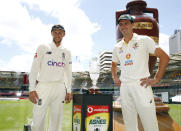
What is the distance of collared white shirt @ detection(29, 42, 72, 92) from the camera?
2062mm

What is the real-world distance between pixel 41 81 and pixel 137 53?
3.67ft

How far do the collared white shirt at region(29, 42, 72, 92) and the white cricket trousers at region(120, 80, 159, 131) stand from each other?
2.25 feet

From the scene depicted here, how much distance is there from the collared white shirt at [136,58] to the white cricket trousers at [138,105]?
0.29 feet

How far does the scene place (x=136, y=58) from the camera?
1.91 metres

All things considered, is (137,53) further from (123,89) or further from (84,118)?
(84,118)

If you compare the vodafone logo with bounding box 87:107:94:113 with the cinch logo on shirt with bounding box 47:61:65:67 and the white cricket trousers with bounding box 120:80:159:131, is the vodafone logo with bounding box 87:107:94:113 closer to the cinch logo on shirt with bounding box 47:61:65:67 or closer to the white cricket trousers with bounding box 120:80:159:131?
the white cricket trousers with bounding box 120:80:159:131

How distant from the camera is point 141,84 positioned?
5.98ft

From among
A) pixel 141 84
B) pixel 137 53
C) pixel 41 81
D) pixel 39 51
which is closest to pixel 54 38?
pixel 39 51

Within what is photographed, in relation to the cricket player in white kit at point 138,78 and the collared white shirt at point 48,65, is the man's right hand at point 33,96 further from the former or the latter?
the cricket player in white kit at point 138,78

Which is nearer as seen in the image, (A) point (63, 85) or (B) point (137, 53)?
(B) point (137, 53)

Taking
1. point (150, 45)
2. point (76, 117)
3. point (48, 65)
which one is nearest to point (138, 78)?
point (150, 45)

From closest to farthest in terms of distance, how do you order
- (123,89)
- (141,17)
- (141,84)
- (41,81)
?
1. (141,84)
2. (123,89)
3. (41,81)
4. (141,17)

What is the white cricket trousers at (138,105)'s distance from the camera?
1.81 metres

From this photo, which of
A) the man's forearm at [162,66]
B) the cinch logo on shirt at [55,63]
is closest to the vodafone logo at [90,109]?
the cinch logo on shirt at [55,63]
